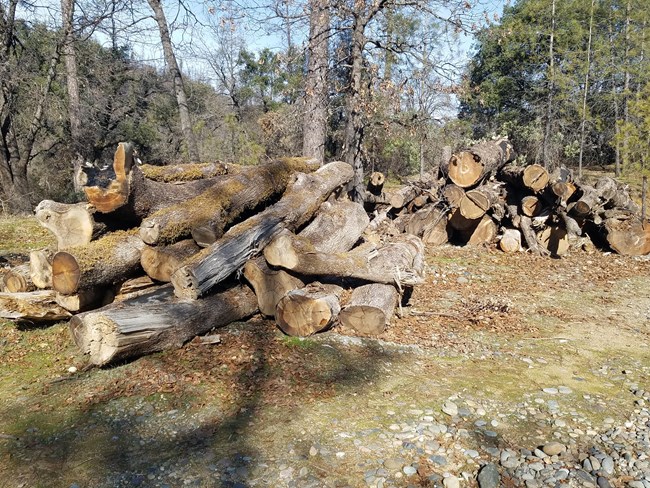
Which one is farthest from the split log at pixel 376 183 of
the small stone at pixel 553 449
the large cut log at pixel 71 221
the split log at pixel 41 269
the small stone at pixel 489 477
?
the small stone at pixel 489 477

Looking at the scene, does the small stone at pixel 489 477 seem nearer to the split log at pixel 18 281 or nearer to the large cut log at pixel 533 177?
the split log at pixel 18 281

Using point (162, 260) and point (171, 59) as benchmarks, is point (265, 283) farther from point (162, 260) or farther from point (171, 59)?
point (171, 59)

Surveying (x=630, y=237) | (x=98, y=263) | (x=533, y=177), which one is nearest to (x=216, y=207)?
(x=98, y=263)

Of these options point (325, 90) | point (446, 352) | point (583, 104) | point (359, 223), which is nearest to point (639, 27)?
point (583, 104)

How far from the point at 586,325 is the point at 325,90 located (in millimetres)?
6404

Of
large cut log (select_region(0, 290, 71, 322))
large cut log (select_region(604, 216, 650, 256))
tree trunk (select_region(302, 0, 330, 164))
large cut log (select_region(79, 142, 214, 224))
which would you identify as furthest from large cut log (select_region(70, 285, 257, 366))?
large cut log (select_region(604, 216, 650, 256))

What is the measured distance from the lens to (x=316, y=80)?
30.3ft

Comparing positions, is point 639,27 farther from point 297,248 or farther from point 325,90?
point 297,248

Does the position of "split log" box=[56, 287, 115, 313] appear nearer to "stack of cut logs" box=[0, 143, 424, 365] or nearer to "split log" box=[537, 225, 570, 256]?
"stack of cut logs" box=[0, 143, 424, 365]

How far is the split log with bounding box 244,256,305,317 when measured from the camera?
507cm

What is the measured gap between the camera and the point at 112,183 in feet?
15.3

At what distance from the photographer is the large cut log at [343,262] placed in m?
5.05

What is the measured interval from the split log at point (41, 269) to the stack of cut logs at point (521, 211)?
6.28 meters

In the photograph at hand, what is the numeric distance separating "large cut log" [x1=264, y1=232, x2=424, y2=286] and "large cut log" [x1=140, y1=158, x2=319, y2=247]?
2.34ft
